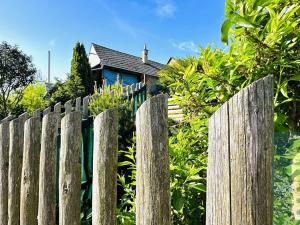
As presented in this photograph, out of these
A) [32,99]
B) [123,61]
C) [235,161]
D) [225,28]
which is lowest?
[235,161]

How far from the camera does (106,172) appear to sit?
1660 mm

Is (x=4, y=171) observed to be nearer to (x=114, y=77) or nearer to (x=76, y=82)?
(x=76, y=82)

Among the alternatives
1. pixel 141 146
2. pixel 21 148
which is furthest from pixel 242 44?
pixel 21 148

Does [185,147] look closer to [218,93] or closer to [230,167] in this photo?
[218,93]

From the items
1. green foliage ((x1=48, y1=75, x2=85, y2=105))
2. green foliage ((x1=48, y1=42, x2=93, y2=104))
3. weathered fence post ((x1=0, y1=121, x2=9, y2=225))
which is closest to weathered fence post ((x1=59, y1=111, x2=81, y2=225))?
weathered fence post ((x1=0, y1=121, x2=9, y2=225))

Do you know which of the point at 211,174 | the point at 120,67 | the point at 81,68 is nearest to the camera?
the point at 211,174

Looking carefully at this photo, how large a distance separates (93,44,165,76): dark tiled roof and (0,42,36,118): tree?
20.2 feet

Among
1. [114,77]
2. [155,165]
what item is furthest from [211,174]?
[114,77]

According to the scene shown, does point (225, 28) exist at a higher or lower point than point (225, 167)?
higher

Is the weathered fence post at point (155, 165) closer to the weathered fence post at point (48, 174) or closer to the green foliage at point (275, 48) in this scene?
the green foliage at point (275, 48)

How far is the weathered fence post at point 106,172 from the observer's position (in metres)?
1.66

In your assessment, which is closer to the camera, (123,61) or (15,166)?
(15,166)

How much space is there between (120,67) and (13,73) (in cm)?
881

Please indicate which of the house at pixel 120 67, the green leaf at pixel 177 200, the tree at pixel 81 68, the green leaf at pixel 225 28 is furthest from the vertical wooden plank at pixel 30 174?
the house at pixel 120 67
